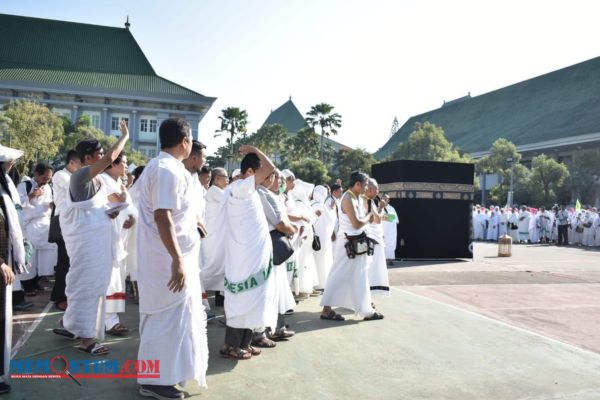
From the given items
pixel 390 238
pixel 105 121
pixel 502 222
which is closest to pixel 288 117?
pixel 105 121

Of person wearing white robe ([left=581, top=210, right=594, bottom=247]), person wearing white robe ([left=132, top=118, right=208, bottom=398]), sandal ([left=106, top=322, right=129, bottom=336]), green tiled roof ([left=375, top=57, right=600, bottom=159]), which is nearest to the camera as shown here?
person wearing white robe ([left=132, top=118, right=208, bottom=398])

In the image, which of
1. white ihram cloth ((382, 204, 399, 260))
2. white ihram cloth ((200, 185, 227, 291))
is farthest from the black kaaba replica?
white ihram cloth ((200, 185, 227, 291))

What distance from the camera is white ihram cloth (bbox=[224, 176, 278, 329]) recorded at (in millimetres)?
4355

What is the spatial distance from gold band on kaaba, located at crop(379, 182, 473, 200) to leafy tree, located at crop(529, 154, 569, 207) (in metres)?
24.4

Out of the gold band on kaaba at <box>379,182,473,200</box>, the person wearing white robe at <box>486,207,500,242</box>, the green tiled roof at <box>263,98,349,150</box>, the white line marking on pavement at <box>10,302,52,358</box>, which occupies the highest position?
the green tiled roof at <box>263,98,349,150</box>

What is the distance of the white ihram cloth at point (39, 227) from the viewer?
7441 mm

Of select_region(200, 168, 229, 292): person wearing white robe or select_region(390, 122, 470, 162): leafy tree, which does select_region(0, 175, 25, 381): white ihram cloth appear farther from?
select_region(390, 122, 470, 162): leafy tree

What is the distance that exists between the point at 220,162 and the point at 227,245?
53.5m

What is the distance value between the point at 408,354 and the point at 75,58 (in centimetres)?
4952

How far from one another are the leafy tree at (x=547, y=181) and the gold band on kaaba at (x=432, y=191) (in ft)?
80.2

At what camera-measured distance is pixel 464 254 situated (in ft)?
45.6

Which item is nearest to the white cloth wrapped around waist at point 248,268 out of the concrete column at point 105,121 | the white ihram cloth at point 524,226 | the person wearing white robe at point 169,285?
the person wearing white robe at point 169,285

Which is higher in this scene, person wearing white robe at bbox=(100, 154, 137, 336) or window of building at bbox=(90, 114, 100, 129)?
window of building at bbox=(90, 114, 100, 129)

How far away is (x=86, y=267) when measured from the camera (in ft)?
14.1
